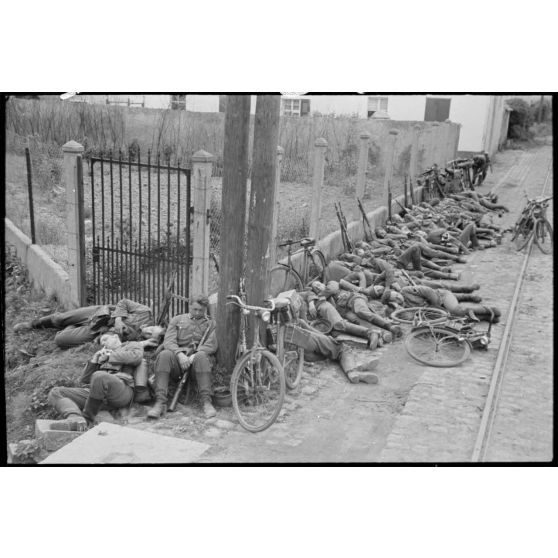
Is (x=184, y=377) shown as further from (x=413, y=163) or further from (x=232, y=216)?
(x=413, y=163)

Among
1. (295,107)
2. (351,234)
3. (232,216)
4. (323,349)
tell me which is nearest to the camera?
(232,216)

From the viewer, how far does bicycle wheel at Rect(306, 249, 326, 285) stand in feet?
31.4

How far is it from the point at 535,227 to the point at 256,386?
5801 millimetres

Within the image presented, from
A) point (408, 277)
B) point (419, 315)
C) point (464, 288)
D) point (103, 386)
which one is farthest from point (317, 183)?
point (103, 386)

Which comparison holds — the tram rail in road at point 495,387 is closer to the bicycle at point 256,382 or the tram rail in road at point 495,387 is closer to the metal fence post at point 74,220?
the bicycle at point 256,382

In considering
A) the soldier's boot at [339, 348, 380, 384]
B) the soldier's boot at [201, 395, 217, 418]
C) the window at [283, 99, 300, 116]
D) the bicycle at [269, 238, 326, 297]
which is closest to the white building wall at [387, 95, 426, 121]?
the window at [283, 99, 300, 116]

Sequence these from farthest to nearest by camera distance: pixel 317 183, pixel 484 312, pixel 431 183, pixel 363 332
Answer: pixel 431 183
pixel 317 183
pixel 484 312
pixel 363 332

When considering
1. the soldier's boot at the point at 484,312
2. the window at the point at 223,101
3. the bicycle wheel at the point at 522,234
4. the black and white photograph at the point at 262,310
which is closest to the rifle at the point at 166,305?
the black and white photograph at the point at 262,310

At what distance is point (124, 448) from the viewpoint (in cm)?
536

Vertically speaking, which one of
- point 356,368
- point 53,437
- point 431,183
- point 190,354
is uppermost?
point 431,183

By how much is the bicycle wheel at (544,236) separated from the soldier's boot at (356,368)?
3.74m

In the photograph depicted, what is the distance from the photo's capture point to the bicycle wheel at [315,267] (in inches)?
376

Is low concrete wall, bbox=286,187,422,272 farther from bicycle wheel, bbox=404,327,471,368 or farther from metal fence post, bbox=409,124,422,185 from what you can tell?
bicycle wheel, bbox=404,327,471,368

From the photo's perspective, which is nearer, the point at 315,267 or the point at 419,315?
the point at 419,315
